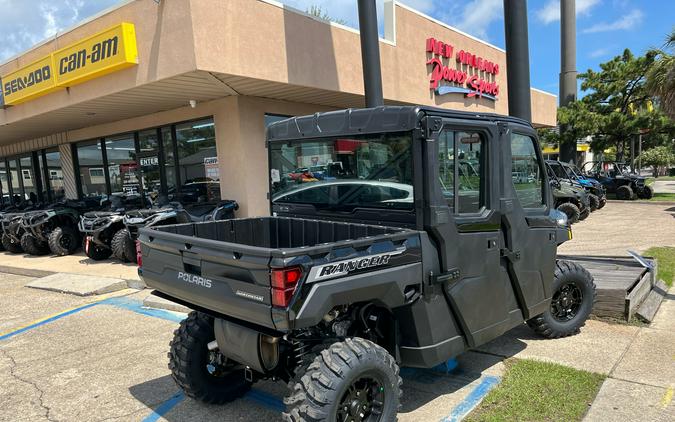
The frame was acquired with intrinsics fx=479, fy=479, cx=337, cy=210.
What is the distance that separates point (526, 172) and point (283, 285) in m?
2.43

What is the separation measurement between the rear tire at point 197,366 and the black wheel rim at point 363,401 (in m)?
1.21

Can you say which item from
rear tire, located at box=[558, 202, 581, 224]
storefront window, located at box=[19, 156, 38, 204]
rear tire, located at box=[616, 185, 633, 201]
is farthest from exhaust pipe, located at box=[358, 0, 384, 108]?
rear tire, located at box=[616, 185, 633, 201]

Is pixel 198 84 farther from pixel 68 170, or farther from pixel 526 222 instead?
pixel 68 170

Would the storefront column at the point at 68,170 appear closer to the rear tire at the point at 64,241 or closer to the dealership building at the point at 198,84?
the dealership building at the point at 198,84

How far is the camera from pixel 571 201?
1378cm

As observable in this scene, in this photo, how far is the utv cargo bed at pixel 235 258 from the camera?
259 cm

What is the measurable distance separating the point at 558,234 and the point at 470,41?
12.1 m

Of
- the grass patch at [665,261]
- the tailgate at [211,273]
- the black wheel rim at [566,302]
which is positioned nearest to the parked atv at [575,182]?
the grass patch at [665,261]

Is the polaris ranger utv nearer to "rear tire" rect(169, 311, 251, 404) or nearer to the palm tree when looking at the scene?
"rear tire" rect(169, 311, 251, 404)

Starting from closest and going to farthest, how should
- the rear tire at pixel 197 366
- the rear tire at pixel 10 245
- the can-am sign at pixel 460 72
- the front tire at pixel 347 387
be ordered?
1. the front tire at pixel 347 387
2. the rear tire at pixel 197 366
3. the rear tire at pixel 10 245
4. the can-am sign at pixel 460 72

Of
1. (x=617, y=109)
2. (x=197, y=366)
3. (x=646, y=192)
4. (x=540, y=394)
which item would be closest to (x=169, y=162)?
(x=197, y=366)

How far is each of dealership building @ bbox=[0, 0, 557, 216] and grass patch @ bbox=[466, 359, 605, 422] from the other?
19.6 feet

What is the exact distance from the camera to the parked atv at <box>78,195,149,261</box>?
954 centimetres

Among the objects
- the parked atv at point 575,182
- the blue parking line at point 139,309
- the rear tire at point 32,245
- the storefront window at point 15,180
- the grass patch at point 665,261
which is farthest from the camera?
the storefront window at point 15,180
